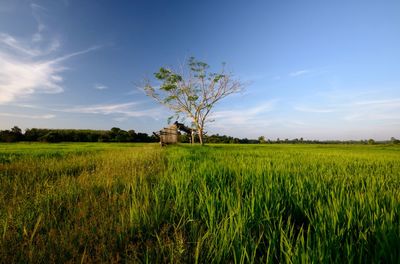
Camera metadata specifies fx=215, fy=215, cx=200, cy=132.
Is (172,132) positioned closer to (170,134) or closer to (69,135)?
(170,134)

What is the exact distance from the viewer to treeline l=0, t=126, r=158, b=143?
138 ft

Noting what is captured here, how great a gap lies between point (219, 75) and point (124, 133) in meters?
33.1

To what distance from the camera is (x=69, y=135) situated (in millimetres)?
49594

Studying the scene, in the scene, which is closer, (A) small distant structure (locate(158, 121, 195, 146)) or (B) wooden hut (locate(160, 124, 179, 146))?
(B) wooden hut (locate(160, 124, 179, 146))

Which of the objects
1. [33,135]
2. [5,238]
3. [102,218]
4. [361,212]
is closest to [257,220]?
[361,212]

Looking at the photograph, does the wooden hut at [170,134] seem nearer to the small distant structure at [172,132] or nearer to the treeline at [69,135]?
the small distant structure at [172,132]

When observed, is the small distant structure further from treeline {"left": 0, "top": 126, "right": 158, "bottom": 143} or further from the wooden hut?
treeline {"left": 0, "top": 126, "right": 158, "bottom": 143}

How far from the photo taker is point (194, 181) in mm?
4062

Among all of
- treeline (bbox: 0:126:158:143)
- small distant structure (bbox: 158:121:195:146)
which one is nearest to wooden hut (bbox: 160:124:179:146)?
small distant structure (bbox: 158:121:195:146)

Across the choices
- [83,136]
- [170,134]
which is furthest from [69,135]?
[170,134]

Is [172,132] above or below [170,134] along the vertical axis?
above

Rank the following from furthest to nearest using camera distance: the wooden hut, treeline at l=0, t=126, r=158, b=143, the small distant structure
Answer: treeline at l=0, t=126, r=158, b=143 → the small distant structure → the wooden hut

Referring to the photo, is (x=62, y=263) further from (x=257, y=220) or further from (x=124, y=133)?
(x=124, y=133)

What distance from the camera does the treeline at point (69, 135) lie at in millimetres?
41969
